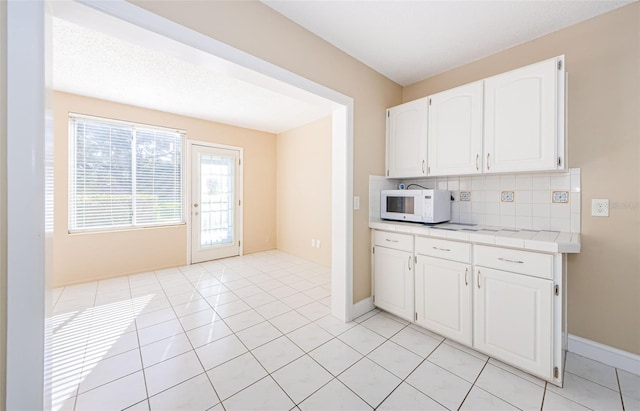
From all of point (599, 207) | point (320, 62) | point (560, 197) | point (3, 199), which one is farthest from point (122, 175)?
point (599, 207)

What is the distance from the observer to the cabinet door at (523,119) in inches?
65.4

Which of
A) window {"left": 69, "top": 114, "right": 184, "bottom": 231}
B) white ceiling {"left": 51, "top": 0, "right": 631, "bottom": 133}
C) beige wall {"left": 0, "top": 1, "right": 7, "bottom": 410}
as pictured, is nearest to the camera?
beige wall {"left": 0, "top": 1, "right": 7, "bottom": 410}

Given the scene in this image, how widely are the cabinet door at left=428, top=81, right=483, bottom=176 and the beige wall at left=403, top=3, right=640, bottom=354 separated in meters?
0.66

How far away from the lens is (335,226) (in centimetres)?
240

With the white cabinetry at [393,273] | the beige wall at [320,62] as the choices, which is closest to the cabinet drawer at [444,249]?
the white cabinetry at [393,273]

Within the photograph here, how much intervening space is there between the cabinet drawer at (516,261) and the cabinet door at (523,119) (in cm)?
65

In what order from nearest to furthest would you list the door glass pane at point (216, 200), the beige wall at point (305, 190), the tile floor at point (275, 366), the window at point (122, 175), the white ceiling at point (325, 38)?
the tile floor at point (275, 366)
the white ceiling at point (325, 38)
the window at point (122, 175)
the beige wall at point (305, 190)
the door glass pane at point (216, 200)

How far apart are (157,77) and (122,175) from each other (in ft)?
5.63

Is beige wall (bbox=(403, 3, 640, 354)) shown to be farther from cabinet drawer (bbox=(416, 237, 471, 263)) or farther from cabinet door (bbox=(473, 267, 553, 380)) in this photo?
cabinet drawer (bbox=(416, 237, 471, 263))

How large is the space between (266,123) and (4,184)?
149 inches

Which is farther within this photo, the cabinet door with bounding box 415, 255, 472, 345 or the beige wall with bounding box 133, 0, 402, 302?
the cabinet door with bounding box 415, 255, 472, 345

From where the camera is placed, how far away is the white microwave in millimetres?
2170

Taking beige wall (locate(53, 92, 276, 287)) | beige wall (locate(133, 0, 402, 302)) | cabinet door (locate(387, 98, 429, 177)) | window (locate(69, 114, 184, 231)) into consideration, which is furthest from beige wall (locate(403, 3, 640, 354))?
window (locate(69, 114, 184, 231))

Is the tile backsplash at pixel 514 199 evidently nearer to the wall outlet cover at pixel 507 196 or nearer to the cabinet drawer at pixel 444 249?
the wall outlet cover at pixel 507 196
